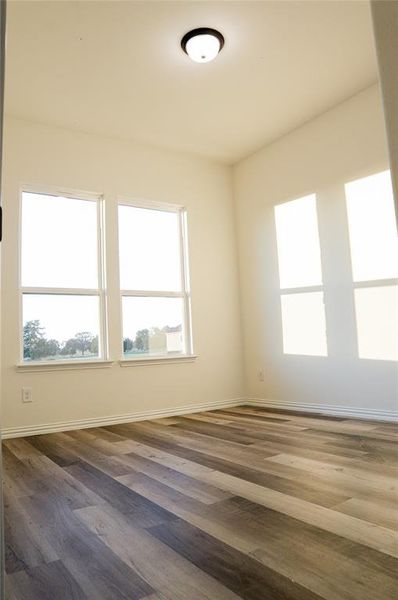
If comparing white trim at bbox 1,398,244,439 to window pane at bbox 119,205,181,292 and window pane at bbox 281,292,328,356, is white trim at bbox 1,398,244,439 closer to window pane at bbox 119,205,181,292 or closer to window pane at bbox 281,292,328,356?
window pane at bbox 281,292,328,356

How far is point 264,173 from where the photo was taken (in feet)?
15.5

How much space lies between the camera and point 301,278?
14.0ft

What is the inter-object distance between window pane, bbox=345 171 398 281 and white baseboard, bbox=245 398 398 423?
1.14 meters

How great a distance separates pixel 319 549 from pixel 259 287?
3.54 m

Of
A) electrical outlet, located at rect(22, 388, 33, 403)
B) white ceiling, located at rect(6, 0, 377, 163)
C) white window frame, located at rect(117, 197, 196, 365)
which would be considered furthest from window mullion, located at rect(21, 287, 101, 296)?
white ceiling, located at rect(6, 0, 377, 163)

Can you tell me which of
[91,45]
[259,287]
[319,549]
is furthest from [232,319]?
[319,549]

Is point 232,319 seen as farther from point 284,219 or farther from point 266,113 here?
point 266,113

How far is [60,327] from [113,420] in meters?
1.02

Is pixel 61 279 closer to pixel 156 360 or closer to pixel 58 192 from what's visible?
pixel 58 192

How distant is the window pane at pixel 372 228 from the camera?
351 cm

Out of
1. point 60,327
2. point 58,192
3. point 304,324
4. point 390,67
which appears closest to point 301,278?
point 304,324

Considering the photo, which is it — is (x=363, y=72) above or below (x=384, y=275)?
above

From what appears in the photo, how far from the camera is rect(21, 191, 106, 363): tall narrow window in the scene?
3.79 m

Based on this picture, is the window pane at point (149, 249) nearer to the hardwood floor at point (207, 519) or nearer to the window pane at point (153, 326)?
the window pane at point (153, 326)
